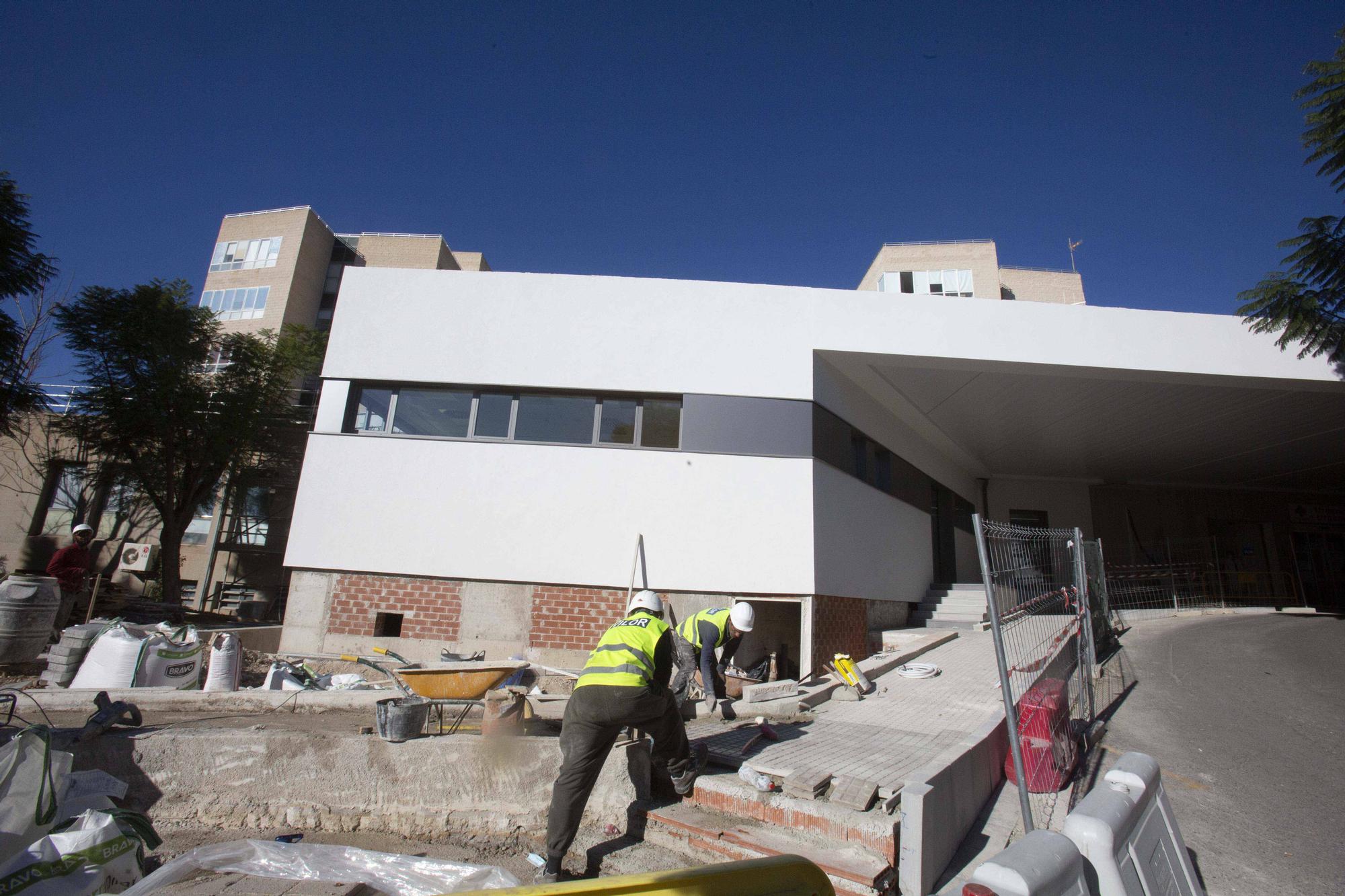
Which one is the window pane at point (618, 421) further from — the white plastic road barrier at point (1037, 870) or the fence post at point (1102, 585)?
the white plastic road barrier at point (1037, 870)

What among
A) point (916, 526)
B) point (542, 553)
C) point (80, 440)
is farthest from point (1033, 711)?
point (80, 440)

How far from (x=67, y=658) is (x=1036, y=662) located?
33.3 ft

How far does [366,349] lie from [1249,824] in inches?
454

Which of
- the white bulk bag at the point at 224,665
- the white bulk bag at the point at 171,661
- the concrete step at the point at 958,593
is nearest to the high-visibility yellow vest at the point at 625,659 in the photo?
the white bulk bag at the point at 224,665

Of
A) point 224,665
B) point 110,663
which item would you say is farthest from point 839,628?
point 110,663

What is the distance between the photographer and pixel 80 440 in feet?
53.8

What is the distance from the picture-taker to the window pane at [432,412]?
9.94 metres

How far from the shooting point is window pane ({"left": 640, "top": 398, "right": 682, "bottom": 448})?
32.1 ft

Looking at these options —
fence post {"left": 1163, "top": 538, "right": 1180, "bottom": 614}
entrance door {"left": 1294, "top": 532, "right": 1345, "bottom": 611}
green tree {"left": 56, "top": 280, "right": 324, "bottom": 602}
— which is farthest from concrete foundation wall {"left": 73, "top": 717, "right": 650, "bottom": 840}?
entrance door {"left": 1294, "top": 532, "right": 1345, "bottom": 611}

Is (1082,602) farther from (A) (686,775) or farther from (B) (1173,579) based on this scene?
(B) (1173,579)

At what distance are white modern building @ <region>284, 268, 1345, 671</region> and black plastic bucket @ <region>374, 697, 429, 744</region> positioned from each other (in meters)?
4.21

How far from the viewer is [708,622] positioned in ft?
22.2

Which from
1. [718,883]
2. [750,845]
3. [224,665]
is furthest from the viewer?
[224,665]

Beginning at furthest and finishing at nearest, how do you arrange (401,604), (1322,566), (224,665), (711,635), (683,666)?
(1322,566), (401,604), (224,665), (711,635), (683,666)
